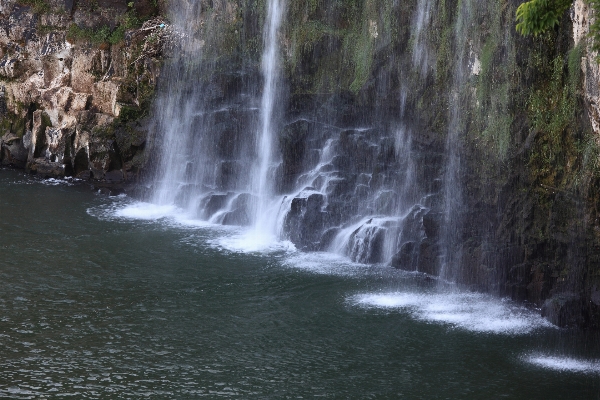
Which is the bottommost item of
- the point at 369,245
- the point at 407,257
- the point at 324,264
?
the point at 324,264

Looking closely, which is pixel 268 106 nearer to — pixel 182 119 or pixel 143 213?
pixel 182 119

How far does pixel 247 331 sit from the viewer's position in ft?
64.4

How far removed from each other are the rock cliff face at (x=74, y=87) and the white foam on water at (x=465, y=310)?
13.6 m

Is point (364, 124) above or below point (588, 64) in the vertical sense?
below

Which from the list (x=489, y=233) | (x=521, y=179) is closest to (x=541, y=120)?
(x=521, y=179)

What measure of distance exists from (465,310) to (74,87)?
62.6ft

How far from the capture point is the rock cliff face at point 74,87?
32.1 m

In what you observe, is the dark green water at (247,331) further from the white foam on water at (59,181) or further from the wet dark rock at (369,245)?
the white foam on water at (59,181)

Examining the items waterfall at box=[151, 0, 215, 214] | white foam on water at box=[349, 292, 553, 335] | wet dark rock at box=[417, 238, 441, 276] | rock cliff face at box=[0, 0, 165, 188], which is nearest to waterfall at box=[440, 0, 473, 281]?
wet dark rock at box=[417, 238, 441, 276]

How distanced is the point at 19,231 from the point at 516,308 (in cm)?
1498

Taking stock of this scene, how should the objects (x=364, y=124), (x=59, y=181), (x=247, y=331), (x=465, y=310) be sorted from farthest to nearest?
1. (x=59, y=181)
2. (x=364, y=124)
3. (x=465, y=310)
4. (x=247, y=331)

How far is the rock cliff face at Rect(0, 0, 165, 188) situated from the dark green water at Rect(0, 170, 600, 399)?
6.66 m

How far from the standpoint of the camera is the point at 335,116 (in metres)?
28.1

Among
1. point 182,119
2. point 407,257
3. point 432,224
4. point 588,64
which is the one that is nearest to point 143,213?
point 182,119
